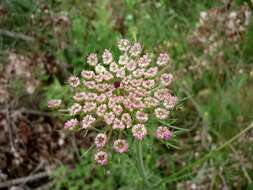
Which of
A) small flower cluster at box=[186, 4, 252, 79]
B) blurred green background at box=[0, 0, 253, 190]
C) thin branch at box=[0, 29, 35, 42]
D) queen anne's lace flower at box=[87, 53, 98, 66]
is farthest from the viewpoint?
thin branch at box=[0, 29, 35, 42]

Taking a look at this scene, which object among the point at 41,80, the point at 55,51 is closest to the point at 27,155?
the point at 41,80

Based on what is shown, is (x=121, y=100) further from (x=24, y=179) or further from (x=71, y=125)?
(x=24, y=179)

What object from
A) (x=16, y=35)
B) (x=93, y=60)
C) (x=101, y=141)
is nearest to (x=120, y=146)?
(x=101, y=141)

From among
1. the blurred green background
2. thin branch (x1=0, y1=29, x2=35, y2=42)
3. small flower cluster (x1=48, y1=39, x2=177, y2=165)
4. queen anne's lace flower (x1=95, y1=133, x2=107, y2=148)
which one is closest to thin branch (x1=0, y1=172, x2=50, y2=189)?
the blurred green background

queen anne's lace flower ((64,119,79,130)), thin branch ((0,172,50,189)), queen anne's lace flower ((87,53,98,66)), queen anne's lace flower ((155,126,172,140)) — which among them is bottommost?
queen anne's lace flower ((155,126,172,140))

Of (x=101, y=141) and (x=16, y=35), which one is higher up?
(x=16, y=35)

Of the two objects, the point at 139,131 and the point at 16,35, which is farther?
the point at 16,35

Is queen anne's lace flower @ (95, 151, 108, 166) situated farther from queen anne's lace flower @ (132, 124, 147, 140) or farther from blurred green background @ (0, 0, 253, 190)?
blurred green background @ (0, 0, 253, 190)
